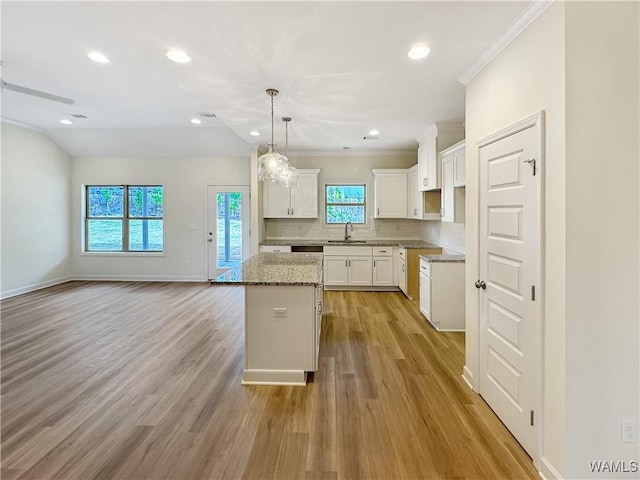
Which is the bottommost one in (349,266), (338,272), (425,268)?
(338,272)

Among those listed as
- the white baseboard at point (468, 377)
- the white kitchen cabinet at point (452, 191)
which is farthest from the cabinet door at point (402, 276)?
the white baseboard at point (468, 377)

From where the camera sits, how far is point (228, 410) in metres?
2.38

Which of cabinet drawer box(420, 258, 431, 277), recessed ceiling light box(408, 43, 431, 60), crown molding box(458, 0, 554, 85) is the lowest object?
cabinet drawer box(420, 258, 431, 277)

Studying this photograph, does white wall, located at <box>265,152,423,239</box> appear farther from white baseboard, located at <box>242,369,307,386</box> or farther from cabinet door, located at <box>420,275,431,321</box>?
white baseboard, located at <box>242,369,307,386</box>

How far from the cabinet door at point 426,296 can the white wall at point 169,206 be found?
429 centimetres

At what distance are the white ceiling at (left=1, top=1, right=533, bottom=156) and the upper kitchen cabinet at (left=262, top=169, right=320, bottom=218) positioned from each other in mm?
1469

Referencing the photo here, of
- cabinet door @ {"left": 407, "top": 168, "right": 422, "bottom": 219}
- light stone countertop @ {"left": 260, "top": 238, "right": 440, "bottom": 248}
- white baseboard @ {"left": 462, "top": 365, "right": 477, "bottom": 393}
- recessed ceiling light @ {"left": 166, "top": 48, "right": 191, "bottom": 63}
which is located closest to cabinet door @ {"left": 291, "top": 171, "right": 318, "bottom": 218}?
light stone countertop @ {"left": 260, "top": 238, "right": 440, "bottom": 248}

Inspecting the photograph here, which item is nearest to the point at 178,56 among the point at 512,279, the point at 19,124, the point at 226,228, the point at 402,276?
the point at 512,279

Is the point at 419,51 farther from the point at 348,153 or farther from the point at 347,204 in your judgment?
the point at 347,204

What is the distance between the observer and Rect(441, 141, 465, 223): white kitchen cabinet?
163 inches

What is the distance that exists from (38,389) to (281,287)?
2.12 m

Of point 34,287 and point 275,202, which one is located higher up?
point 275,202

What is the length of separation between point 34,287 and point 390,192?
698 centimetres

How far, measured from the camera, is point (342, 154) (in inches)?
263
